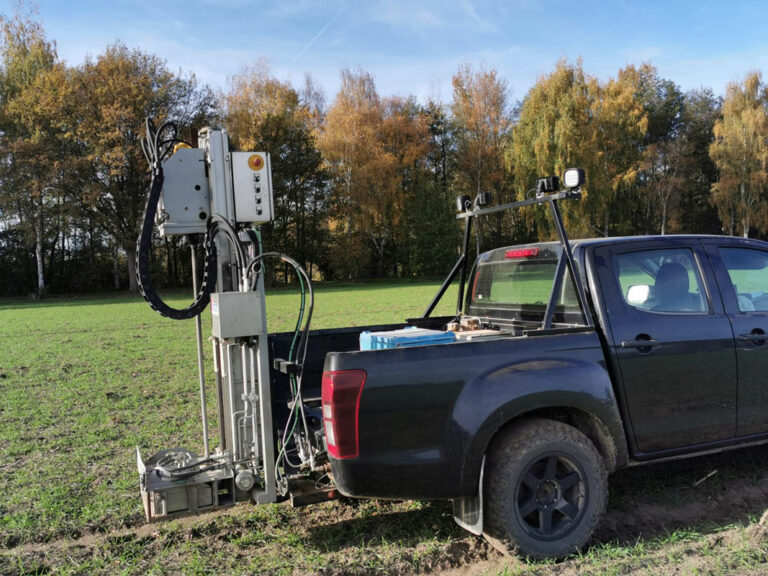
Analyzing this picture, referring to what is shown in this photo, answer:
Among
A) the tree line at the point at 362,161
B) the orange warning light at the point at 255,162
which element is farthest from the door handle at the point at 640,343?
the tree line at the point at 362,161

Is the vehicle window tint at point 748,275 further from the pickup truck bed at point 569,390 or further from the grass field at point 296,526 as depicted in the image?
the grass field at point 296,526

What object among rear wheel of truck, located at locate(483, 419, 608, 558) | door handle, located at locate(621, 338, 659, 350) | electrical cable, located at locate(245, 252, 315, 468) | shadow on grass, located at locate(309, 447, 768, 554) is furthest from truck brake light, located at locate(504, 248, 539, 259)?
shadow on grass, located at locate(309, 447, 768, 554)

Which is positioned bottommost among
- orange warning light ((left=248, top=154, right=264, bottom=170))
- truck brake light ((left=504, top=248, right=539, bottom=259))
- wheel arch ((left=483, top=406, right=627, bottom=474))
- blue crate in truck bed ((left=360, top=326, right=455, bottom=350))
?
wheel arch ((left=483, top=406, right=627, bottom=474))

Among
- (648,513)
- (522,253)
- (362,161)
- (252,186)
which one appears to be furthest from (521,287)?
(362,161)

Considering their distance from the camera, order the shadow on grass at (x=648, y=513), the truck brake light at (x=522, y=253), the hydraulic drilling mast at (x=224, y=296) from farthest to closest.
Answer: the truck brake light at (x=522, y=253) → the shadow on grass at (x=648, y=513) → the hydraulic drilling mast at (x=224, y=296)

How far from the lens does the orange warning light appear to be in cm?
357

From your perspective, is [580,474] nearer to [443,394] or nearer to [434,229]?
[443,394]

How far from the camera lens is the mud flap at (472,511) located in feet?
10.2

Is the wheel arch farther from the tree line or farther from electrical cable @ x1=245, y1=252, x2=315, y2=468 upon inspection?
the tree line

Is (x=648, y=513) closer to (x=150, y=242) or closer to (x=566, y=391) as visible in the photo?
(x=566, y=391)

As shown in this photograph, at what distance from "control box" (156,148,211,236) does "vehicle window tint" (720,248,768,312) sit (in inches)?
144

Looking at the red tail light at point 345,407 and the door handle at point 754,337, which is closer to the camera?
the red tail light at point 345,407

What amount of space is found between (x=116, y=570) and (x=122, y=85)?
32.3 m

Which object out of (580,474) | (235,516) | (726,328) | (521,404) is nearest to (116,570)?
(235,516)
